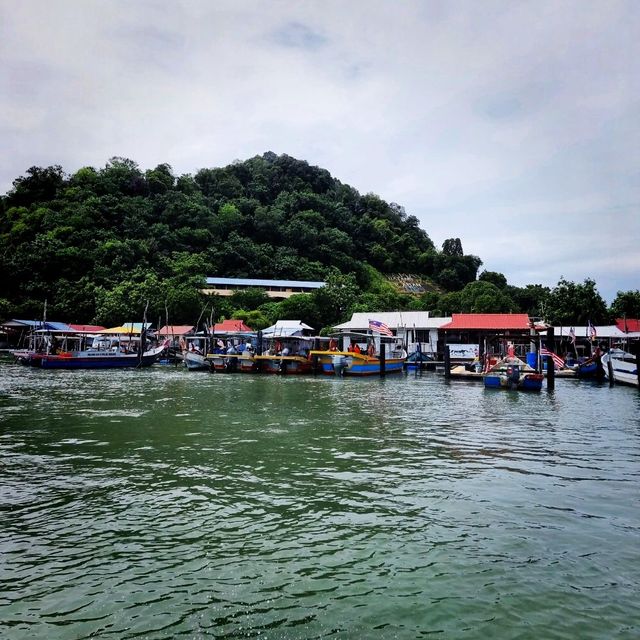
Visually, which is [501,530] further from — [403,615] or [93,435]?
[93,435]

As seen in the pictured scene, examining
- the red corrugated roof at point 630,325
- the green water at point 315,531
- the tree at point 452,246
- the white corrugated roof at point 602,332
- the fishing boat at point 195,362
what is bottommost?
the green water at point 315,531

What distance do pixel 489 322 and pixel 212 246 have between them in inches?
2178

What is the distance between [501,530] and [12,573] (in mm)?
6562

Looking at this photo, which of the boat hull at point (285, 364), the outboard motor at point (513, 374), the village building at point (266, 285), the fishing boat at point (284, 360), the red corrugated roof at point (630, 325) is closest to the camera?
the outboard motor at point (513, 374)

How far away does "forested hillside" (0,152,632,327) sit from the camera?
6794 centimetres

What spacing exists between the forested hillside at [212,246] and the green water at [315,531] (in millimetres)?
50774

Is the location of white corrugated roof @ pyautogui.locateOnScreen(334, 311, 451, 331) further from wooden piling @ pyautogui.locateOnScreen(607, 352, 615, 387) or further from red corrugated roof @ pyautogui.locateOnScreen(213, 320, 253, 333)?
wooden piling @ pyautogui.locateOnScreen(607, 352, 615, 387)

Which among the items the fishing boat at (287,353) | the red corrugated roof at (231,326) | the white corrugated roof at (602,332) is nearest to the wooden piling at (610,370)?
the white corrugated roof at (602,332)

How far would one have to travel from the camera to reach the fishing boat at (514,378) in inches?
1160

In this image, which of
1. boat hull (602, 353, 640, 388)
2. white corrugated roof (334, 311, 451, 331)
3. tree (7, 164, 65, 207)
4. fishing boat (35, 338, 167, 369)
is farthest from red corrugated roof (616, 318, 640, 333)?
tree (7, 164, 65, 207)

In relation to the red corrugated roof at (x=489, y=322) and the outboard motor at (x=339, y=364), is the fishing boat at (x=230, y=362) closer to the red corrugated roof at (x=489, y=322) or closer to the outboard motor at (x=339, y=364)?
the outboard motor at (x=339, y=364)

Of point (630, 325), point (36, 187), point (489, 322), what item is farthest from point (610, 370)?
point (36, 187)

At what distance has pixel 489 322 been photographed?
51.8 meters

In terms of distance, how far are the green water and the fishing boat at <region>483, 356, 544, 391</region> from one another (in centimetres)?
1311
